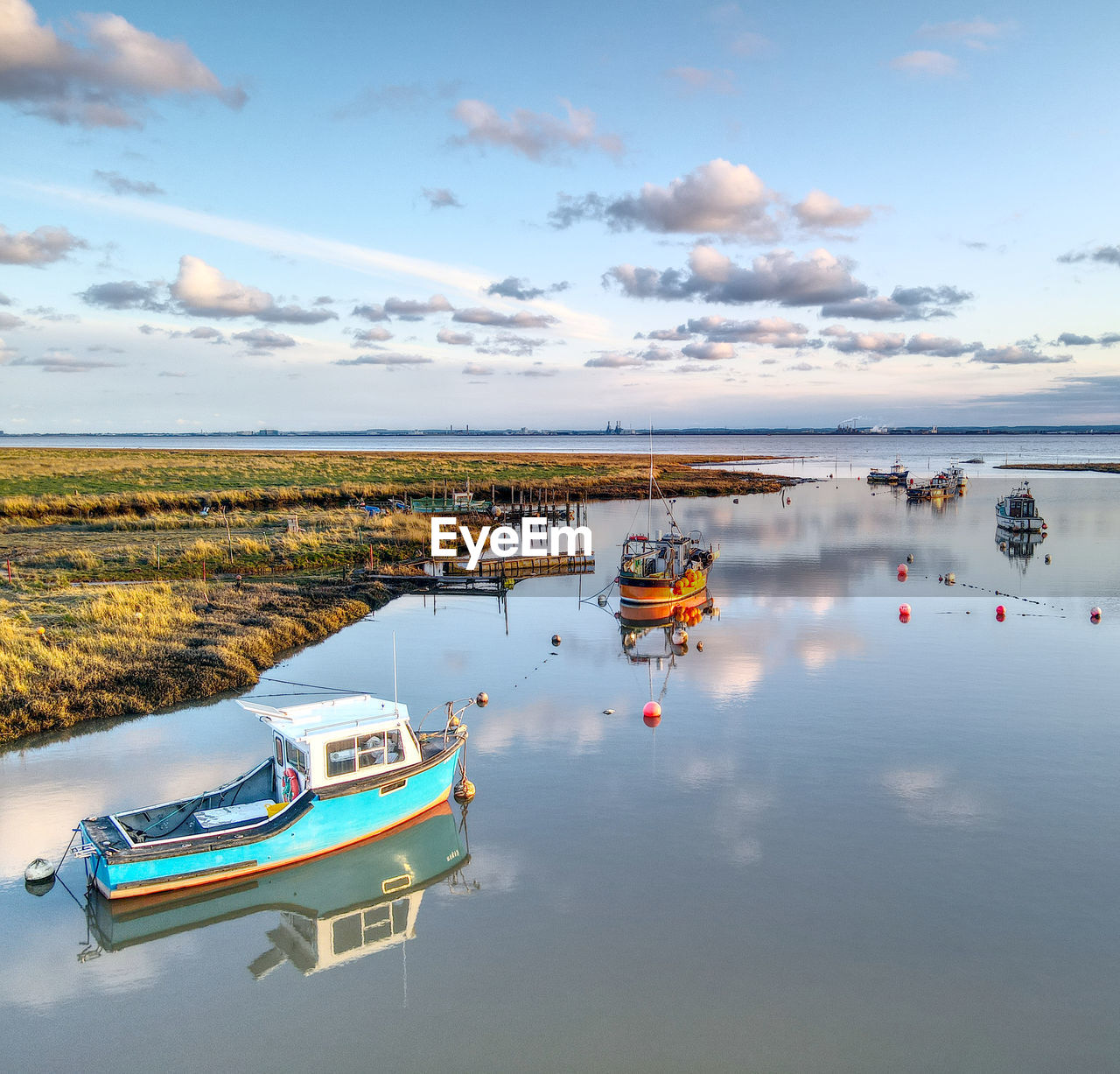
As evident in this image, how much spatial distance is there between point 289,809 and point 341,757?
134cm

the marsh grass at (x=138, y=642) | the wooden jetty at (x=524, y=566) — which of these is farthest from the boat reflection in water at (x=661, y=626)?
the marsh grass at (x=138, y=642)

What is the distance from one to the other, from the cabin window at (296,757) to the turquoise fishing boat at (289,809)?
0.07 ft

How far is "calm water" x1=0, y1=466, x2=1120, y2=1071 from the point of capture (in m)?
12.1

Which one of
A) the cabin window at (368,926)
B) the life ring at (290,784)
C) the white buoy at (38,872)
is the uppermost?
the life ring at (290,784)

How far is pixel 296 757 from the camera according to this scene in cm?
1686

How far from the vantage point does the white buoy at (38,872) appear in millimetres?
15391

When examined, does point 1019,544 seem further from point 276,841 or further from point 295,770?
point 276,841

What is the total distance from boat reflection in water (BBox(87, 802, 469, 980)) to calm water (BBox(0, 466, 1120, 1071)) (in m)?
0.07

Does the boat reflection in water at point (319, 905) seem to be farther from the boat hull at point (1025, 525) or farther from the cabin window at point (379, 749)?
the boat hull at point (1025, 525)

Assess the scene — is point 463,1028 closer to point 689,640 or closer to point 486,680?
point 486,680

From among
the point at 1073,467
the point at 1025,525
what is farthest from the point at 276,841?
the point at 1073,467

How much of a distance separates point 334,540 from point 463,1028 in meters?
41.9

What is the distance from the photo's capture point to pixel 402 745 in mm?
17906

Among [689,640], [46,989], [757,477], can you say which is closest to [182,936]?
[46,989]
